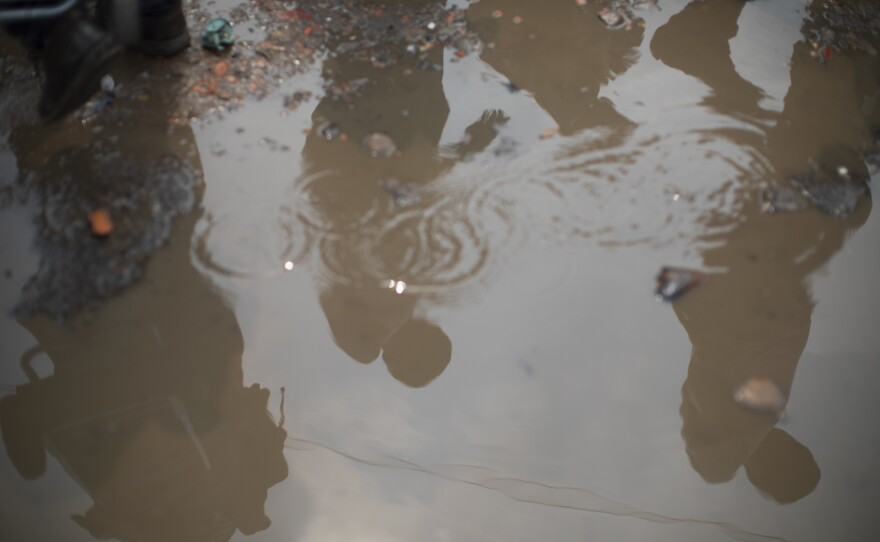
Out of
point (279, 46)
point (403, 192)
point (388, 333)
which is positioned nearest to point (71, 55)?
point (279, 46)

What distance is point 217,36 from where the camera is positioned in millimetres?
3309

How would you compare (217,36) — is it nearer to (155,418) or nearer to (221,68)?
(221,68)

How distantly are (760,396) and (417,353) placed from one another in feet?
4.06

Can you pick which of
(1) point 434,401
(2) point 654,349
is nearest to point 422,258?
(1) point 434,401

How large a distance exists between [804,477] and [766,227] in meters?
1.03

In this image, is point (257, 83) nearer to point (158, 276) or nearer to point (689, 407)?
point (158, 276)

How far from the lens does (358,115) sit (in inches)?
124

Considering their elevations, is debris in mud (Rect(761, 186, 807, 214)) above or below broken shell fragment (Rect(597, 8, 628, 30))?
below

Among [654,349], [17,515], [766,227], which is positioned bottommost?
[17,515]

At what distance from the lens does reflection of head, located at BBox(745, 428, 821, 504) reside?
7.55 feet

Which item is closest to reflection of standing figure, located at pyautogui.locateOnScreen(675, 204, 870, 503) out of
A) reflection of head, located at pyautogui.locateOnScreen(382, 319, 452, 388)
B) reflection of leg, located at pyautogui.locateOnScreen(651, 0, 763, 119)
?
reflection of leg, located at pyautogui.locateOnScreen(651, 0, 763, 119)

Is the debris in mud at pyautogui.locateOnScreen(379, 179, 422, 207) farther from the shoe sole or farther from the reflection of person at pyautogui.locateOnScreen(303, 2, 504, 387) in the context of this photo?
the shoe sole

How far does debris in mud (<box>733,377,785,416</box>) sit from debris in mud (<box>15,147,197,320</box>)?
7.35 feet

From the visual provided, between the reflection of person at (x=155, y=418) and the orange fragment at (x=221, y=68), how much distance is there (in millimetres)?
1128
